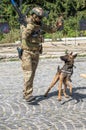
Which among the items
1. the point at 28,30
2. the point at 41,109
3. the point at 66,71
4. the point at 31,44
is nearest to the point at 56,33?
the point at 66,71

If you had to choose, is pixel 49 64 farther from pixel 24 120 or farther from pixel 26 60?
pixel 24 120

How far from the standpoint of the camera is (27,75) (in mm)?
7941

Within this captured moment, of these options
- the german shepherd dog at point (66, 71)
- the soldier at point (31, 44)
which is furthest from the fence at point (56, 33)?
the soldier at point (31, 44)

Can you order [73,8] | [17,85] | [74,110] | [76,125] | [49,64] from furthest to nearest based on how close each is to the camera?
[73,8], [49,64], [17,85], [74,110], [76,125]

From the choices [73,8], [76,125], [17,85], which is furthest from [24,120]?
[73,8]

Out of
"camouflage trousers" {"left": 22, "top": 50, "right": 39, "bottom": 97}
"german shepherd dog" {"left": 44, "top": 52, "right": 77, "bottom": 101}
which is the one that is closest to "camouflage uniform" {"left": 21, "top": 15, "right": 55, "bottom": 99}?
"camouflage trousers" {"left": 22, "top": 50, "right": 39, "bottom": 97}

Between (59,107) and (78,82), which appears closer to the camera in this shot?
(59,107)

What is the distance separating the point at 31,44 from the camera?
25.9ft

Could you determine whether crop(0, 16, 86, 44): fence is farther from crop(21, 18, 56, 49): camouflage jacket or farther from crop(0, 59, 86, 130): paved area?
crop(21, 18, 56, 49): camouflage jacket

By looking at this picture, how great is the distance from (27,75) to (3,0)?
A: 1272 inches

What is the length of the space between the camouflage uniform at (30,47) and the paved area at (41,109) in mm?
494

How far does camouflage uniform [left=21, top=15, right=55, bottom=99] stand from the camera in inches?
306

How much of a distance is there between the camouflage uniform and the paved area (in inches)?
19.4

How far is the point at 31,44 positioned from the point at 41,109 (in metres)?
1.29
